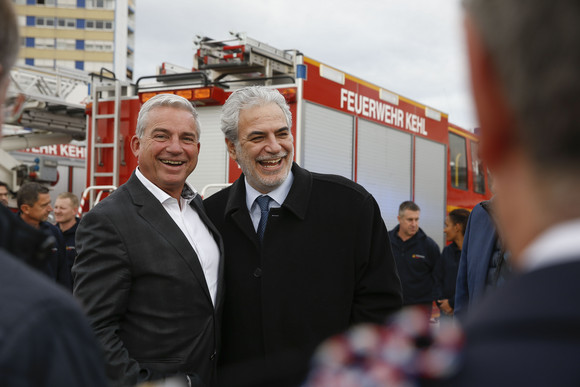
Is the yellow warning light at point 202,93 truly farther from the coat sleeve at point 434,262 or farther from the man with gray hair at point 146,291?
the man with gray hair at point 146,291

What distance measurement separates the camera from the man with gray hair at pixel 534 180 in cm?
59

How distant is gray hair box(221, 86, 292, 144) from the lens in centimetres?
294

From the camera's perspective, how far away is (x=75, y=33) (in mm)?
68125

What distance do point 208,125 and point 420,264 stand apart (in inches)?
119

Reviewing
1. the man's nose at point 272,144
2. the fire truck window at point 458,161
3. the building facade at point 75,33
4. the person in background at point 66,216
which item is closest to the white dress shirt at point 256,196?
the man's nose at point 272,144

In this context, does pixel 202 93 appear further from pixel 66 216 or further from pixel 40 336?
pixel 40 336

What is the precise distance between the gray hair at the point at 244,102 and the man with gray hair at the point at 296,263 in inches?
6.4

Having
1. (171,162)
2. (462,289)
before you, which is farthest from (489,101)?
(462,289)

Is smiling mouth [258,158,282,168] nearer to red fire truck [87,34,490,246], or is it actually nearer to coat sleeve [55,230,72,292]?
coat sleeve [55,230,72,292]

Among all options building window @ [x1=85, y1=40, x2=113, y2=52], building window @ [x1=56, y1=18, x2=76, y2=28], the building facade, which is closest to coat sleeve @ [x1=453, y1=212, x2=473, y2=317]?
the building facade

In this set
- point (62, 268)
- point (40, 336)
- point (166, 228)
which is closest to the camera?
point (40, 336)

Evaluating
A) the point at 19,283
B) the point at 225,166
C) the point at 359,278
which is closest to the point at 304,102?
the point at 225,166

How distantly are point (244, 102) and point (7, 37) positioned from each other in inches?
79.0

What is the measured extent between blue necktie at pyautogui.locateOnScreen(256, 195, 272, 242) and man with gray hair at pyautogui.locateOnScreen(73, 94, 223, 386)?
0.91 ft
